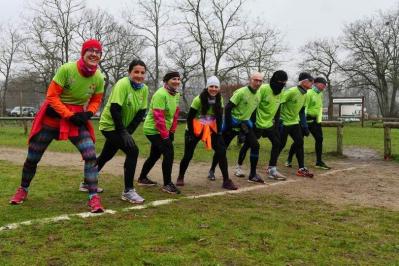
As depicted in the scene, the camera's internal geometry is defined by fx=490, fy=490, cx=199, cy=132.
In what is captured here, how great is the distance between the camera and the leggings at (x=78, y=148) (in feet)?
18.7

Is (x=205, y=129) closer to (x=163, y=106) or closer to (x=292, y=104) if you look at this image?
(x=163, y=106)

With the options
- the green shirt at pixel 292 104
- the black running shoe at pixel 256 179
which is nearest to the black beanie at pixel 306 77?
the green shirt at pixel 292 104

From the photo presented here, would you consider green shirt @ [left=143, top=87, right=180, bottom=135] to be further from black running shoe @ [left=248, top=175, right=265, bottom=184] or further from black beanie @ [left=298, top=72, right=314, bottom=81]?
black beanie @ [left=298, top=72, right=314, bottom=81]

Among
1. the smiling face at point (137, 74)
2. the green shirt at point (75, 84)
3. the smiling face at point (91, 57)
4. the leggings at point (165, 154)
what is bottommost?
the leggings at point (165, 154)

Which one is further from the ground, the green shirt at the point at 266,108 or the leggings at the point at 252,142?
the green shirt at the point at 266,108

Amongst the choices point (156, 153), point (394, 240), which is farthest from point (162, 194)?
point (394, 240)

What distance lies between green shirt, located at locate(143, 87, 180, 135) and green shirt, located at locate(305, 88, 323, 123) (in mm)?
4200

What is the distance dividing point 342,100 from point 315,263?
38375 millimetres

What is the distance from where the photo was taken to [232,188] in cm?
745

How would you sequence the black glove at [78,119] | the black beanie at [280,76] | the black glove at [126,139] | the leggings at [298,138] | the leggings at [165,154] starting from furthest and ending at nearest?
the leggings at [298,138], the black beanie at [280,76], the leggings at [165,154], the black glove at [126,139], the black glove at [78,119]

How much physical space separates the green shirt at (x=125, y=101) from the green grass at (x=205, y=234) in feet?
3.37

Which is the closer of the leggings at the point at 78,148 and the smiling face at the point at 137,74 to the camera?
the leggings at the point at 78,148

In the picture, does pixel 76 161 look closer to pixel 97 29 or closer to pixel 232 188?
pixel 232 188

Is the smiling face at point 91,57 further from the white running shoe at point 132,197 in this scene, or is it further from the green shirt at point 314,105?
the green shirt at point 314,105
